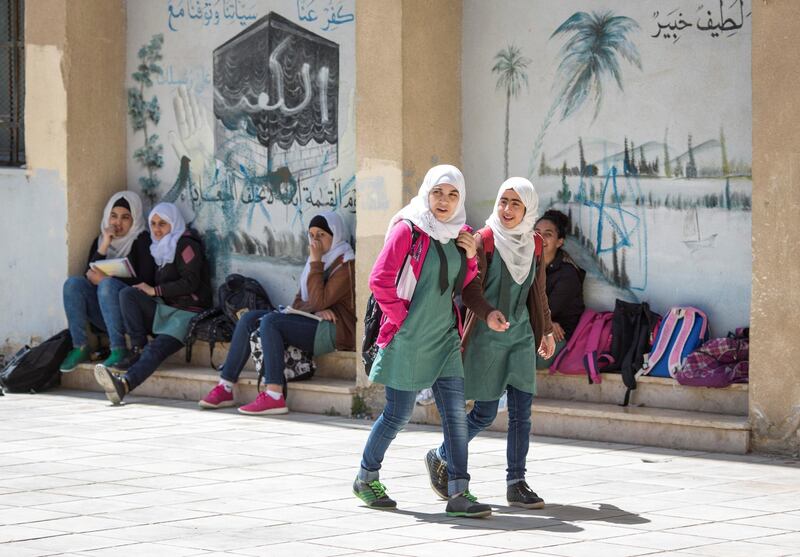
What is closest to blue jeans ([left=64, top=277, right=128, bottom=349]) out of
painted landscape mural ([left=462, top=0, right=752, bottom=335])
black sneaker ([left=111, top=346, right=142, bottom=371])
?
black sneaker ([left=111, top=346, right=142, bottom=371])

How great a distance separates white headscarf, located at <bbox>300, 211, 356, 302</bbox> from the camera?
10.8 meters

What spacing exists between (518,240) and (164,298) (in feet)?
16.9

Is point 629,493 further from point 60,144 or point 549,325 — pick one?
point 60,144

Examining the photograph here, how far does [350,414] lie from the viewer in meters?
10.5

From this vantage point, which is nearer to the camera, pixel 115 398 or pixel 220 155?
pixel 115 398

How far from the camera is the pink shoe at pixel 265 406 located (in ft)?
34.4

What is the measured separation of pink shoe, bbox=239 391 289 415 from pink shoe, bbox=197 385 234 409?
0.36 m

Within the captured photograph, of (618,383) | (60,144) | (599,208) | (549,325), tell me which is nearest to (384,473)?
(549,325)

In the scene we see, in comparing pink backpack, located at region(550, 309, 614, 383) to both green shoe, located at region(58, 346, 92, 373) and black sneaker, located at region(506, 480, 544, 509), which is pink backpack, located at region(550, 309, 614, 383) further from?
green shoe, located at region(58, 346, 92, 373)

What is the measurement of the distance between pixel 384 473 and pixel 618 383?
214 centimetres

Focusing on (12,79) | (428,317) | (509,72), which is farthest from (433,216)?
(12,79)

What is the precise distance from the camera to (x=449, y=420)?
22.9 feet

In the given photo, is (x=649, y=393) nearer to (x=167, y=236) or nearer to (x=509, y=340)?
(x=509, y=340)

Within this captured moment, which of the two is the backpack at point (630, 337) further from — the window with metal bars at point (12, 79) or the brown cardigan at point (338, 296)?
the window with metal bars at point (12, 79)
